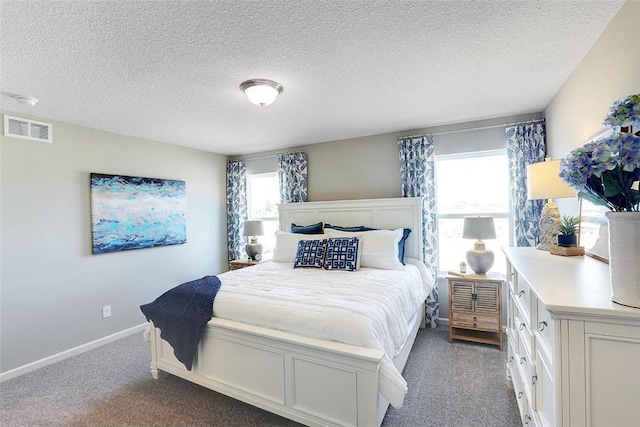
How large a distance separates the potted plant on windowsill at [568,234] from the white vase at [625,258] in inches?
41.3

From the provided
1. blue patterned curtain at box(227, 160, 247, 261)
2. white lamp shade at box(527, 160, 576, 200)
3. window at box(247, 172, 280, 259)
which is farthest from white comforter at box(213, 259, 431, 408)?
blue patterned curtain at box(227, 160, 247, 261)

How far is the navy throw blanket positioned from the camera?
2205 millimetres

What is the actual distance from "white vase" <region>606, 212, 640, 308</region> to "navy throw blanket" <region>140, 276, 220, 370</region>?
227 cm

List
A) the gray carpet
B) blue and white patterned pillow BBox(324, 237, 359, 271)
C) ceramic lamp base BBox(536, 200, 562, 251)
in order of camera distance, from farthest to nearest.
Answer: blue and white patterned pillow BBox(324, 237, 359, 271)
ceramic lamp base BBox(536, 200, 562, 251)
the gray carpet

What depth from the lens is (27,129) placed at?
2.85 metres

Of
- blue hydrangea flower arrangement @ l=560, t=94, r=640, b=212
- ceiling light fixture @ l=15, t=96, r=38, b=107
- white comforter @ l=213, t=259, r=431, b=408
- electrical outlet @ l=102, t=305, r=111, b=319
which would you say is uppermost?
ceiling light fixture @ l=15, t=96, r=38, b=107

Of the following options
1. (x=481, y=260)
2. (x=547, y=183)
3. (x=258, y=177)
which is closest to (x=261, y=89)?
(x=547, y=183)

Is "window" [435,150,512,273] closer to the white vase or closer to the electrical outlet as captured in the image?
the white vase

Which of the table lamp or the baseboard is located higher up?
the table lamp

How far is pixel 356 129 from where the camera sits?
12.0ft

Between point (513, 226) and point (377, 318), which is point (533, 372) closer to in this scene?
point (377, 318)

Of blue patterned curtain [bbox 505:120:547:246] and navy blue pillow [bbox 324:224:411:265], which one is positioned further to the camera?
navy blue pillow [bbox 324:224:411:265]

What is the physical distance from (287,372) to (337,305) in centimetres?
53

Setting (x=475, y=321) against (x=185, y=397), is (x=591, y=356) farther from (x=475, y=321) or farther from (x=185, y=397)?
(x=185, y=397)
